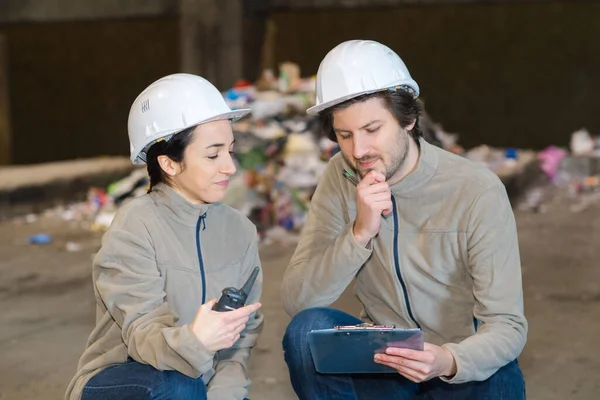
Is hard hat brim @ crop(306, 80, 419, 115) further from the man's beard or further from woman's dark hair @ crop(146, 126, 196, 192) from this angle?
woman's dark hair @ crop(146, 126, 196, 192)

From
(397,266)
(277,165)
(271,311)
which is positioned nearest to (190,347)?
(397,266)

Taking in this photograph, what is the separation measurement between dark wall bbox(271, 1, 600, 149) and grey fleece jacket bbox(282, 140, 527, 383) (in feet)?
28.0

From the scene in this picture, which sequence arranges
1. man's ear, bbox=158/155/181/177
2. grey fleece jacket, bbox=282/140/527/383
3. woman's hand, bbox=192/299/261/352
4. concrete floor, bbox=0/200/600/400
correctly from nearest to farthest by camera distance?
woman's hand, bbox=192/299/261/352
grey fleece jacket, bbox=282/140/527/383
man's ear, bbox=158/155/181/177
concrete floor, bbox=0/200/600/400

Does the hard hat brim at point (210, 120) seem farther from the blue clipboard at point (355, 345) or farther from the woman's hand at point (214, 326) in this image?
the blue clipboard at point (355, 345)

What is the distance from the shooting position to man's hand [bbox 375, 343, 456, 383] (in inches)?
74.7

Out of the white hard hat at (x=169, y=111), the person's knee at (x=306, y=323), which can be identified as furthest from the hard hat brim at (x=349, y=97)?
the person's knee at (x=306, y=323)

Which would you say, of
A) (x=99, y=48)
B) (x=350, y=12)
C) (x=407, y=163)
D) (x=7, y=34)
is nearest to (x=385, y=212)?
(x=407, y=163)

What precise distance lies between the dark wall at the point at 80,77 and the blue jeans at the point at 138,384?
33.6 ft

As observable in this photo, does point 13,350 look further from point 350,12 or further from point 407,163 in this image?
point 350,12

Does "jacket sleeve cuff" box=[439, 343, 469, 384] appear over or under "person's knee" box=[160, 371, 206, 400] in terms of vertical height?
over

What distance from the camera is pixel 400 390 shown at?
226 cm

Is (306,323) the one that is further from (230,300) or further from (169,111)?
(169,111)

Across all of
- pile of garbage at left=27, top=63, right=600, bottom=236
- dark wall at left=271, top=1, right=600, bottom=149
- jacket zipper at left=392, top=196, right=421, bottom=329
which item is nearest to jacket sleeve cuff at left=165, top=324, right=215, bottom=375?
jacket zipper at left=392, top=196, right=421, bottom=329

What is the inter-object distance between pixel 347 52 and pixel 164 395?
0.99 m
